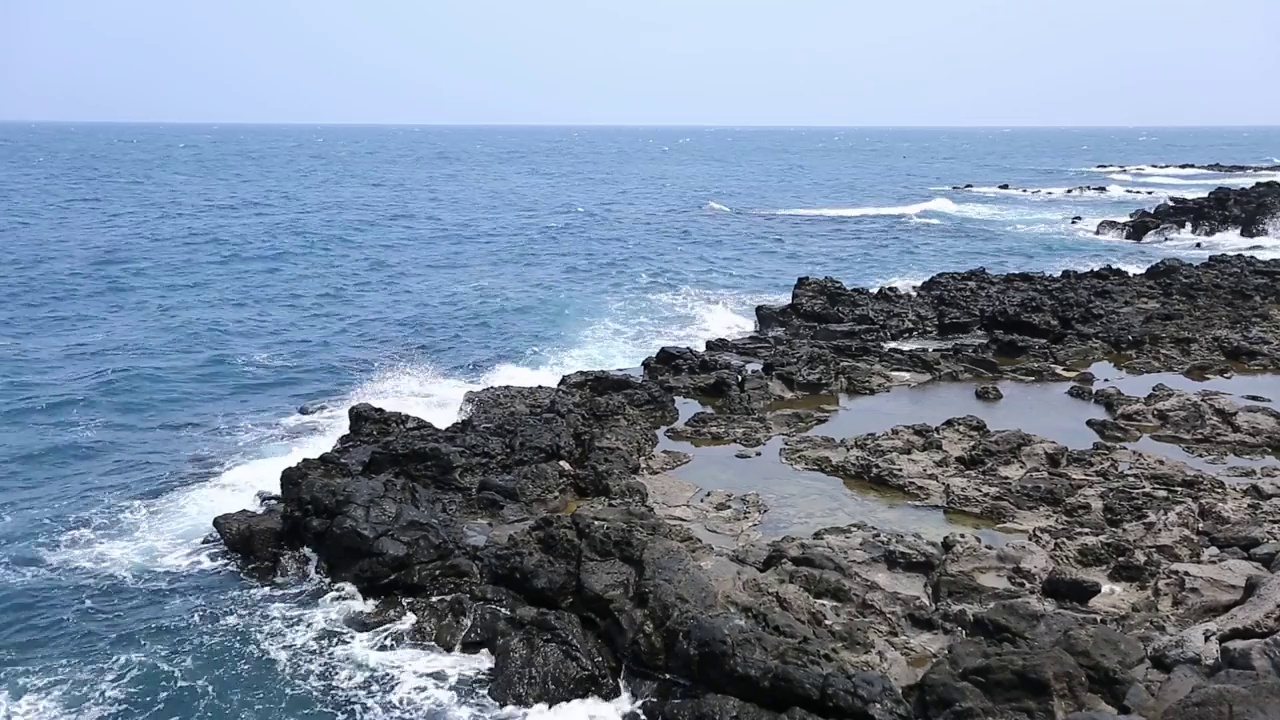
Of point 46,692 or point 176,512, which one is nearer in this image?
point 46,692

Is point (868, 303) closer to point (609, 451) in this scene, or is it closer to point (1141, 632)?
point (609, 451)

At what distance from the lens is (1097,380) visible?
29031mm

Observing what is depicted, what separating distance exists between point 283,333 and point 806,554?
27.4 meters

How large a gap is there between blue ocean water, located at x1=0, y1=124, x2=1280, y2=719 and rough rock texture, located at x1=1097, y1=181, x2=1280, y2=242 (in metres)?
2.02

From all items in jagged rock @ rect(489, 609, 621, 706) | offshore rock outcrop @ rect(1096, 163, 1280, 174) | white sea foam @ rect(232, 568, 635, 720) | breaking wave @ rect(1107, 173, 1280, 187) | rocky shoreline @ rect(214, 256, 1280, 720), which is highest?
offshore rock outcrop @ rect(1096, 163, 1280, 174)

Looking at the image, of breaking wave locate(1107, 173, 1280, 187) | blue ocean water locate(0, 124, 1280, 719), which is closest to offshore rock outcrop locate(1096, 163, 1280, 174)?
breaking wave locate(1107, 173, 1280, 187)

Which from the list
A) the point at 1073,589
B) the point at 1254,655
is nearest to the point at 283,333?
the point at 1073,589

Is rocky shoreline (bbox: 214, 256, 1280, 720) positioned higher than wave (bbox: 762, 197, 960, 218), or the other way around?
wave (bbox: 762, 197, 960, 218)

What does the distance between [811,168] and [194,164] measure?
89840mm

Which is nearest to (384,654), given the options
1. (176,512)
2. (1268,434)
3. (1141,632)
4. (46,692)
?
(46,692)

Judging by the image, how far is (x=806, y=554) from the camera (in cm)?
1720

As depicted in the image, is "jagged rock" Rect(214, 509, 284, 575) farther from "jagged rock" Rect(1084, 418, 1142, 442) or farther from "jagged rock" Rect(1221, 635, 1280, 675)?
"jagged rock" Rect(1084, 418, 1142, 442)

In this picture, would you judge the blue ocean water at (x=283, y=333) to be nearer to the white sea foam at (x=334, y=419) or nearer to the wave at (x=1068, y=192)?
the white sea foam at (x=334, y=419)

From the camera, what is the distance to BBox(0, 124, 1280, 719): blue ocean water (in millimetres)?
15938
